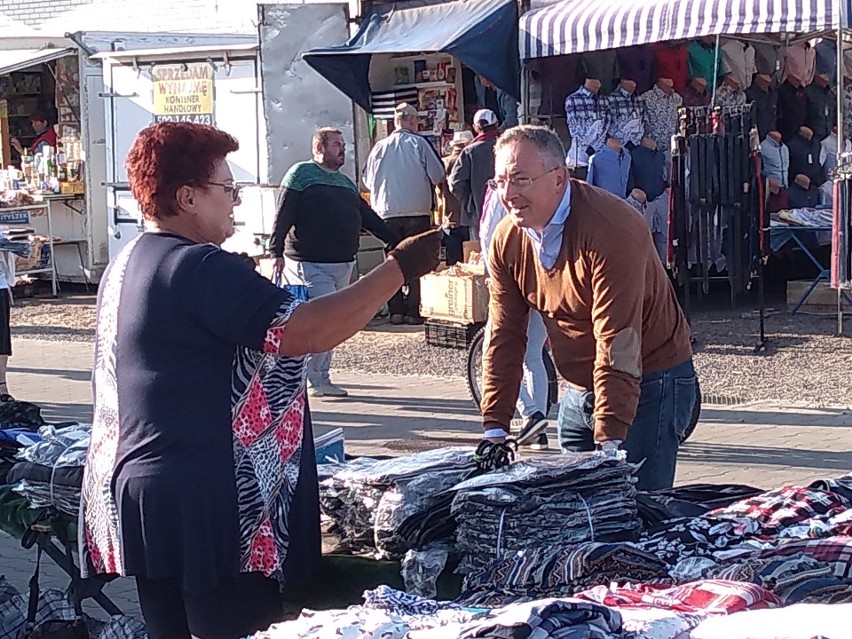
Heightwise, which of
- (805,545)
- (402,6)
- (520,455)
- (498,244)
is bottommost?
(520,455)

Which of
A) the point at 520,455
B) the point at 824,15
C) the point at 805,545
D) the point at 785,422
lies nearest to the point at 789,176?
the point at 824,15

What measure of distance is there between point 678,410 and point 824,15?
716cm

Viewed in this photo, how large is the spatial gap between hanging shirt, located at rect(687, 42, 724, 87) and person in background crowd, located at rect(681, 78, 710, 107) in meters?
0.08

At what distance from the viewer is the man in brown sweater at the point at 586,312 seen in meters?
A: 4.10

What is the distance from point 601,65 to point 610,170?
3.74 ft

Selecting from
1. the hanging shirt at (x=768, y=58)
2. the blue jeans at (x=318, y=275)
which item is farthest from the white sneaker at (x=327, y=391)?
the hanging shirt at (x=768, y=58)

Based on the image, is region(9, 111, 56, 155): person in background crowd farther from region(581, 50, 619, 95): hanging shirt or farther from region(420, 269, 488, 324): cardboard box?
region(420, 269, 488, 324): cardboard box

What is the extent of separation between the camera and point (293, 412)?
3.50 meters

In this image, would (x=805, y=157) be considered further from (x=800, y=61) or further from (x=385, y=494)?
(x=385, y=494)

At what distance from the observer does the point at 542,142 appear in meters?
4.08

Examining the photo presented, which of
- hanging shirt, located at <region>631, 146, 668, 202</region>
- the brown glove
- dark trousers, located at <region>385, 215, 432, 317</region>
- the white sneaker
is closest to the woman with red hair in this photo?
the brown glove

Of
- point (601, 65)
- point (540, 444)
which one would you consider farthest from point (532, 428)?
point (601, 65)

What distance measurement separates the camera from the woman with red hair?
321cm

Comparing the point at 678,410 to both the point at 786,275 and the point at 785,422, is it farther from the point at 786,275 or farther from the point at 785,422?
the point at 786,275
